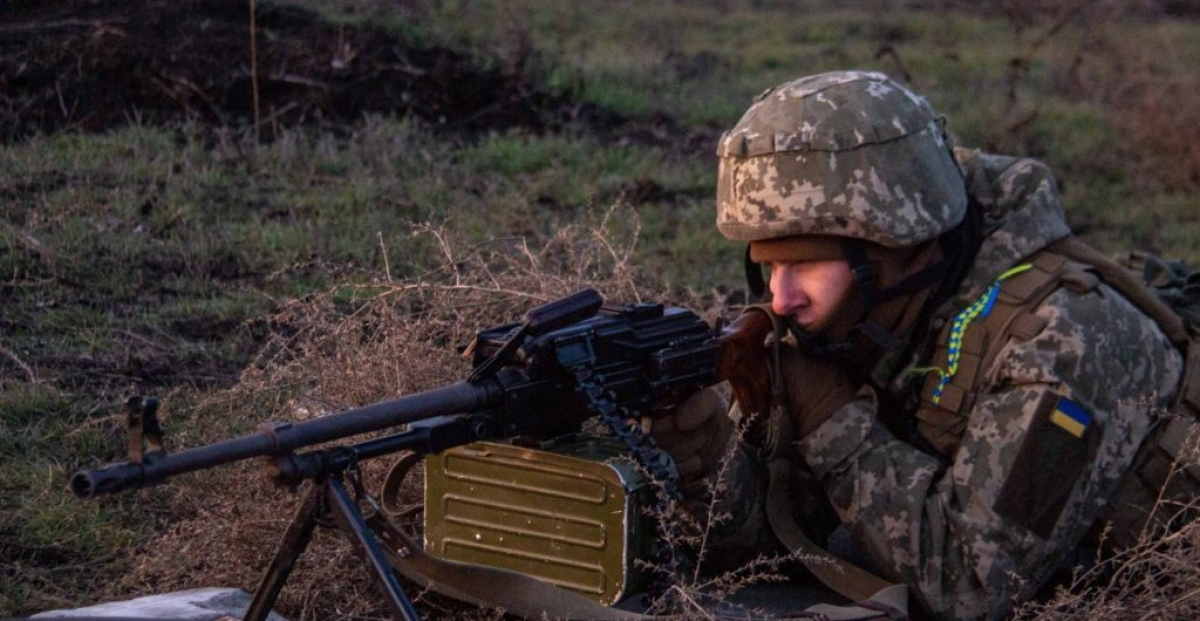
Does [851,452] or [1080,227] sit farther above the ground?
[851,452]

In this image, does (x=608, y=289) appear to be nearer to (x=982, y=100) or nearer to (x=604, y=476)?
(x=604, y=476)

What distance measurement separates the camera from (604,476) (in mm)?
3402

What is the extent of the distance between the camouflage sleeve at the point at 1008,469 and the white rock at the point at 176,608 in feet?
4.70

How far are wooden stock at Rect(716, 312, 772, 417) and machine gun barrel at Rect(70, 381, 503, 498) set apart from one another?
73cm

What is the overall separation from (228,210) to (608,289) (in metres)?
2.23

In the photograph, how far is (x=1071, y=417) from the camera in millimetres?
3594

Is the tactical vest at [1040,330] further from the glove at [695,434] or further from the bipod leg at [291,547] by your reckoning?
the bipod leg at [291,547]

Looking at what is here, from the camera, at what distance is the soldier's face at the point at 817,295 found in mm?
3812

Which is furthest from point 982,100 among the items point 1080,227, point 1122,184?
Result: point 1080,227

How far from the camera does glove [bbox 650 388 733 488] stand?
3.57 m

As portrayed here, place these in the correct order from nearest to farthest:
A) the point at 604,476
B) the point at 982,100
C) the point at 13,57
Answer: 1. the point at 604,476
2. the point at 13,57
3. the point at 982,100

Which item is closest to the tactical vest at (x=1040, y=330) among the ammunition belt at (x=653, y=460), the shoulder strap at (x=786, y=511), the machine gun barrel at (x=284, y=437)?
the shoulder strap at (x=786, y=511)

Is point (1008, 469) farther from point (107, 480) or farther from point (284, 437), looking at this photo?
point (107, 480)

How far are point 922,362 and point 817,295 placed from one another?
343mm
